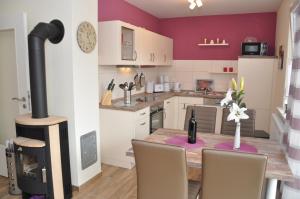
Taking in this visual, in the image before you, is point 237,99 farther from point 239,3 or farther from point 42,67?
point 239,3

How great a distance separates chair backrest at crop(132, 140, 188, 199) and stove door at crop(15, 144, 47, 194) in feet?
3.68

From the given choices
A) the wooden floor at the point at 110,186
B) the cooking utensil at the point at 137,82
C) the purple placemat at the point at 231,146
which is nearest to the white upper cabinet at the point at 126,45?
the cooking utensil at the point at 137,82

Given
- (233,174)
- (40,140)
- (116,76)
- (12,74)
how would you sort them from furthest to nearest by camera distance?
(116,76)
(12,74)
(40,140)
(233,174)

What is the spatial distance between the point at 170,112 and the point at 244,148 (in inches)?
106

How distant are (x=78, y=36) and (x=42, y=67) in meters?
0.52

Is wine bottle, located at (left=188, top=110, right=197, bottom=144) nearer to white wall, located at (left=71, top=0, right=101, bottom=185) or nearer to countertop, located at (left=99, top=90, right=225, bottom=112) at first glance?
countertop, located at (left=99, top=90, right=225, bottom=112)

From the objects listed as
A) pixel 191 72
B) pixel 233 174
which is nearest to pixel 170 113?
pixel 191 72

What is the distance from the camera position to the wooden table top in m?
1.71

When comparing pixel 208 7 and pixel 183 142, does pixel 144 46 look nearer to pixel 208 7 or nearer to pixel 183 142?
pixel 208 7

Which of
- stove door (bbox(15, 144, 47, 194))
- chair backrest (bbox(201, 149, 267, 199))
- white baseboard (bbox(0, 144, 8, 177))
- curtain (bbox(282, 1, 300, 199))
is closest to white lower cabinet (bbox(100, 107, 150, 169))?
stove door (bbox(15, 144, 47, 194))

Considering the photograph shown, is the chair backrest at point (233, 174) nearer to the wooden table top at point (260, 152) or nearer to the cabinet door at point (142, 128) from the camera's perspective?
the wooden table top at point (260, 152)

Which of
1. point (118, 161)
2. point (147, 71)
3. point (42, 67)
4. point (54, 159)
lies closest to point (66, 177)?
point (54, 159)

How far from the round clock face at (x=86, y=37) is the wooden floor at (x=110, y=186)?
1635 millimetres

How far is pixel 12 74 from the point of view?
295 cm
